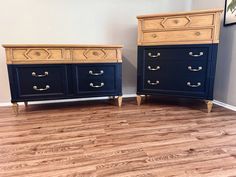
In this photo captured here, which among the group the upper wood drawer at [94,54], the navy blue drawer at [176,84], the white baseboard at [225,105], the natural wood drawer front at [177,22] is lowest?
the white baseboard at [225,105]

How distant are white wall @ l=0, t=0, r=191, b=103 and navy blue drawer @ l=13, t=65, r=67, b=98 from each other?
0.51 meters

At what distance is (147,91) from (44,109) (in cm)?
128

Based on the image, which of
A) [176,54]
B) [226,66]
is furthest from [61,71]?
[226,66]

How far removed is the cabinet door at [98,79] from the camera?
219 centimetres

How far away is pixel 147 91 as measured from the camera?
230cm

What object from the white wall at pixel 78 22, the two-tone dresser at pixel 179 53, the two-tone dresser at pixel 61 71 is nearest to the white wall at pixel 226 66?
the two-tone dresser at pixel 179 53

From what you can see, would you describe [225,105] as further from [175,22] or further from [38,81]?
[38,81]

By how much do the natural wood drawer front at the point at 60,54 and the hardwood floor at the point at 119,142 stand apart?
1.94 ft

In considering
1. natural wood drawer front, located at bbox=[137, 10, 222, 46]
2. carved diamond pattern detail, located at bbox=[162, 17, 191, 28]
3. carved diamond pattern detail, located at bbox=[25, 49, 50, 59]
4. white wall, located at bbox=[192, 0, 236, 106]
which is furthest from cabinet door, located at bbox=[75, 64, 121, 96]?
white wall, located at bbox=[192, 0, 236, 106]

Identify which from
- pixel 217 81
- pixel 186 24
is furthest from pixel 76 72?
pixel 217 81

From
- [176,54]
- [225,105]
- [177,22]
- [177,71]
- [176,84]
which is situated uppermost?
[177,22]

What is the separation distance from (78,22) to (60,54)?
0.66 metres

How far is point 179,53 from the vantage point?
82.5 inches

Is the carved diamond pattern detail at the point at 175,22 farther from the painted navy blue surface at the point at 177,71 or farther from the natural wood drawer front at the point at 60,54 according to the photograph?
the natural wood drawer front at the point at 60,54
